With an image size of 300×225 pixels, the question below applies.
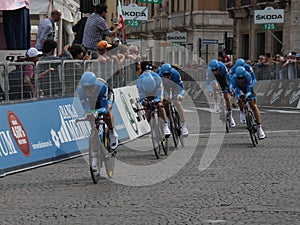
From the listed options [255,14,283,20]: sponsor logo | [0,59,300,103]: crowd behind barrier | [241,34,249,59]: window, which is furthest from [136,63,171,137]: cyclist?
[241,34,249,59]: window

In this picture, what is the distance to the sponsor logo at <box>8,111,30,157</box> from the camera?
13797 mm

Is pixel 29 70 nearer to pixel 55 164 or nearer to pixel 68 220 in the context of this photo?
pixel 55 164

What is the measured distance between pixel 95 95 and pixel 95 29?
6190 millimetres

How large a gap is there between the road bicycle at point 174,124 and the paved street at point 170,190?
0.34 meters

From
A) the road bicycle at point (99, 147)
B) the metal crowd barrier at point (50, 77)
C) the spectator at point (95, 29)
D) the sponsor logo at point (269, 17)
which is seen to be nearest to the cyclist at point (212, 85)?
the metal crowd barrier at point (50, 77)

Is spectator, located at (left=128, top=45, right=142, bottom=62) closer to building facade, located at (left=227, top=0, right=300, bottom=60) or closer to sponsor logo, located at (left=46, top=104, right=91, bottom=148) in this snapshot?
sponsor logo, located at (left=46, top=104, right=91, bottom=148)

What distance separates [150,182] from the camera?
12.3m

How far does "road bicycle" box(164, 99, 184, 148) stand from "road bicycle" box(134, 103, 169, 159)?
972mm

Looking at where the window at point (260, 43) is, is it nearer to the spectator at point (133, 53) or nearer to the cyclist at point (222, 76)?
the cyclist at point (222, 76)

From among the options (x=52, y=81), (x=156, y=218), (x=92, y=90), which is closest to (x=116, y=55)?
(x=52, y=81)

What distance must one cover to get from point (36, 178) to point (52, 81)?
379 centimetres

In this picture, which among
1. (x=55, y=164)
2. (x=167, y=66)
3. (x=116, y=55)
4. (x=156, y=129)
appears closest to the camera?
(x=55, y=164)

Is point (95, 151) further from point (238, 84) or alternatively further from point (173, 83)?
point (238, 84)

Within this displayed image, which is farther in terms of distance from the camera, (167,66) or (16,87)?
(167,66)
